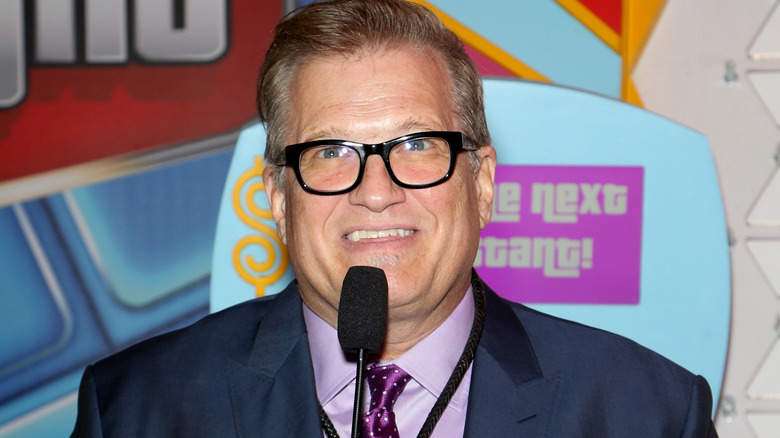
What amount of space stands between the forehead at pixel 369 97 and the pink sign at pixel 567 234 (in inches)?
26.8

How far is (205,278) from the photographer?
6.97 ft

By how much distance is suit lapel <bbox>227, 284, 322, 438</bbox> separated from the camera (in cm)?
135

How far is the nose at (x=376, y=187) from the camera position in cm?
130

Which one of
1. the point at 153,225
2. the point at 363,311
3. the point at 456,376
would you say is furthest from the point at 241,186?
the point at 363,311

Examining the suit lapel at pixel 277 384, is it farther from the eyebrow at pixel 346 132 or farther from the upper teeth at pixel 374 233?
the eyebrow at pixel 346 132

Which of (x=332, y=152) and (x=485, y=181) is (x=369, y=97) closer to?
(x=332, y=152)

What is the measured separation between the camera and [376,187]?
1300mm

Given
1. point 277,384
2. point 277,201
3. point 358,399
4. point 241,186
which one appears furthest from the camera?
point 241,186

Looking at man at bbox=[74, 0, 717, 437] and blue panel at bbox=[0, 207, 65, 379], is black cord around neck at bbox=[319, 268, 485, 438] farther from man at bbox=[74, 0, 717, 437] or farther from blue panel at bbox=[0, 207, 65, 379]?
blue panel at bbox=[0, 207, 65, 379]

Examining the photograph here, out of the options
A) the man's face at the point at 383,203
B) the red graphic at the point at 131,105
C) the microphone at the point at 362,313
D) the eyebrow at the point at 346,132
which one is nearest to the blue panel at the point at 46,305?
the red graphic at the point at 131,105

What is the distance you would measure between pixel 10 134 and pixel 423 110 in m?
1.29

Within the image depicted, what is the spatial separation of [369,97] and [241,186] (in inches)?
31.0

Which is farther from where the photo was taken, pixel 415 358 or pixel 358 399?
pixel 415 358

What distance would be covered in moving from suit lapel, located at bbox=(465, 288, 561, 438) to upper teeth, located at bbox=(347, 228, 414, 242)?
29 centimetres
